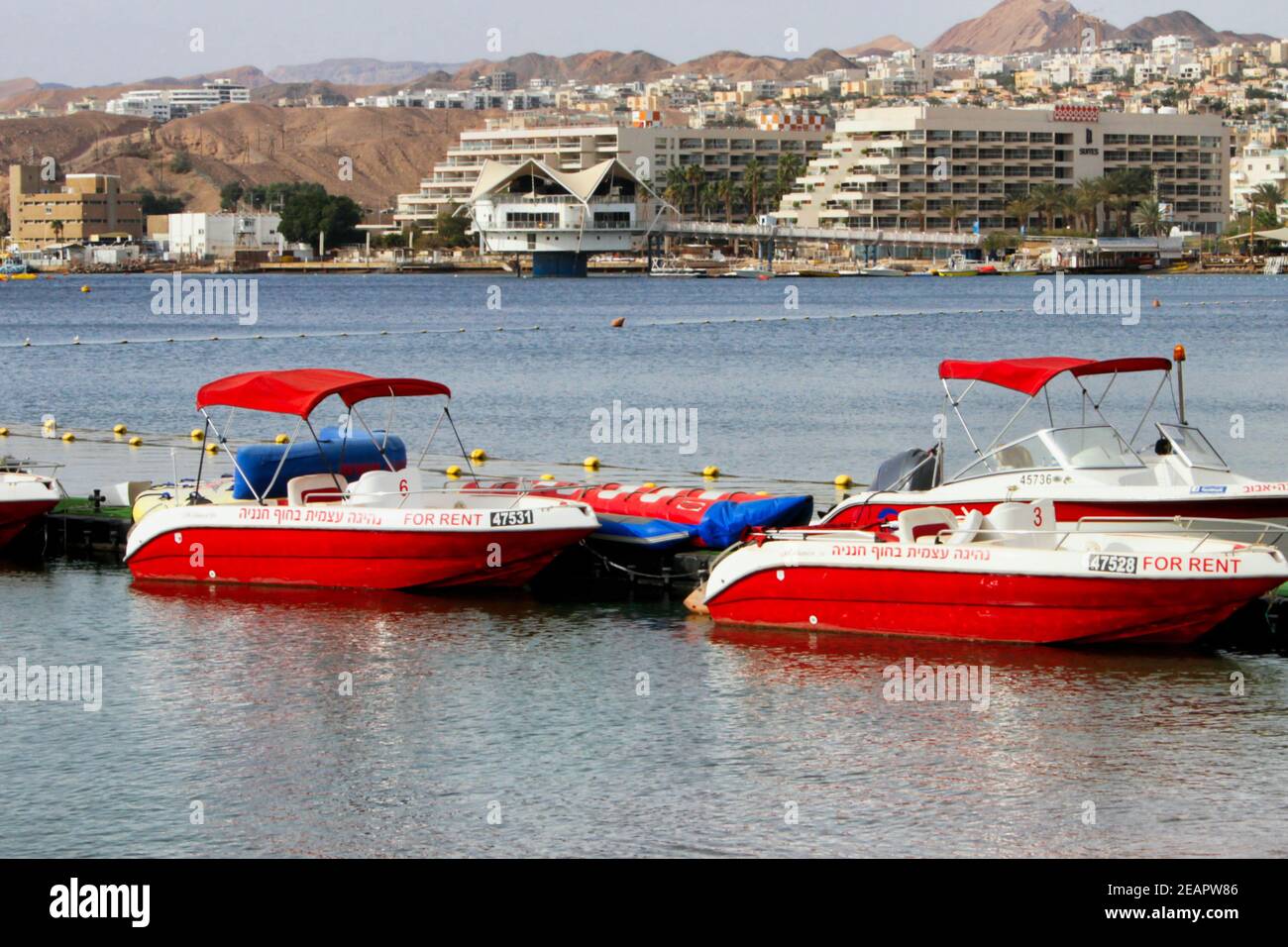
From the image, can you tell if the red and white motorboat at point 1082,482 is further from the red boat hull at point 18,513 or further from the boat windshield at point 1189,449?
the red boat hull at point 18,513

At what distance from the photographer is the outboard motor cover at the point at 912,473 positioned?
2869 cm

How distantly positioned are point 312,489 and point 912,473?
8.64 m

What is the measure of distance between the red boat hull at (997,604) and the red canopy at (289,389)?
22.3 feet

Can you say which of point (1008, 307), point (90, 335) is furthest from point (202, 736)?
point (1008, 307)

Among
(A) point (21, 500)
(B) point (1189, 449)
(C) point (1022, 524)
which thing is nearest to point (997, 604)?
(C) point (1022, 524)

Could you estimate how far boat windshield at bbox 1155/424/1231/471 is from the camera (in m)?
28.2

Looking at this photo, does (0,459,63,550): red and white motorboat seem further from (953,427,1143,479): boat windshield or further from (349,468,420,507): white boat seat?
(953,427,1143,479): boat windshield

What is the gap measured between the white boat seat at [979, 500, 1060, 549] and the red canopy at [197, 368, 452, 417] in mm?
8581

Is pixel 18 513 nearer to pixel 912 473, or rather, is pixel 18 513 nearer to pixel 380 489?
pixel 380 489

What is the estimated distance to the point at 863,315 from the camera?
125 metres

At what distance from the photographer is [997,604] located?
76.1 feet

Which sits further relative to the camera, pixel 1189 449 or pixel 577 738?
pixel 1189 449

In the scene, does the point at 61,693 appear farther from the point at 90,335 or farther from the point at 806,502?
the point at 90,335

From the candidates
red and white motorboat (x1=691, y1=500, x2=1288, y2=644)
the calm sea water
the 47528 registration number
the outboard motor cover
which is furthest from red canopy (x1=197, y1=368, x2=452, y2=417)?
the 47528 registration number
